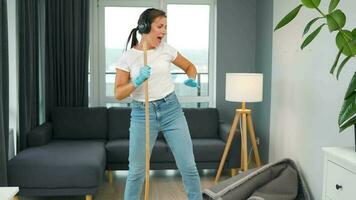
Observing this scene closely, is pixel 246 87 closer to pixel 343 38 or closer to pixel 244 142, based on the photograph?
pixel 244 142

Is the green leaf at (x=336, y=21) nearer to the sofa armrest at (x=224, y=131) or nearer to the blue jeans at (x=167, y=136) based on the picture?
the blue jeans at (x=167, y=136)

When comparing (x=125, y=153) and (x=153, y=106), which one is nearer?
(x=153, y=106)

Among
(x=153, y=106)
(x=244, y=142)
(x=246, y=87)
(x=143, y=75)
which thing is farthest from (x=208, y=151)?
(x=143, y=75)

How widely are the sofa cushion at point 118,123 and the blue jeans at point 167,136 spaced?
6.26 ft

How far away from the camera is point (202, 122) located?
4.51m

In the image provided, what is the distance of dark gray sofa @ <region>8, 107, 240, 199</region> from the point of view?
Result: 10.4ft

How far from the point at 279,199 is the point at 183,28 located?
8.48ft

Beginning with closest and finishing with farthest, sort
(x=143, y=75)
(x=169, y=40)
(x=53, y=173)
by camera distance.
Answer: (x=143, y=75), (x=53, y=173), (x=169, y=40)

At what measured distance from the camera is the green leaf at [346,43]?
5.83 ft

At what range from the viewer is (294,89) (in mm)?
3689

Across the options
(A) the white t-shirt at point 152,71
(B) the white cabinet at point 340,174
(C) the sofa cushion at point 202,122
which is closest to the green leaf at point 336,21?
(B) the white cabinet at point 340,174

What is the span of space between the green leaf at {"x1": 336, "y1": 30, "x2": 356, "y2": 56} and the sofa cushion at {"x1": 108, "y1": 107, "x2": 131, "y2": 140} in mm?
2981

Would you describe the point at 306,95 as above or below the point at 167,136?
above

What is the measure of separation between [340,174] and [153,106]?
1129 millimetres
